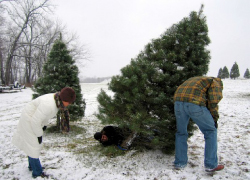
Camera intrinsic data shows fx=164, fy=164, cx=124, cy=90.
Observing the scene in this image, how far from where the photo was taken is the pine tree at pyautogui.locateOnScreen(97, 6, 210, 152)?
3.02 meters

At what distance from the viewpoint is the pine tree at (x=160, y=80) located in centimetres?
302

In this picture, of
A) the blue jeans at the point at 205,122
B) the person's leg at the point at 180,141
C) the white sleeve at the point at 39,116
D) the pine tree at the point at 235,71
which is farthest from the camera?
the pine tree at the point at 235,71

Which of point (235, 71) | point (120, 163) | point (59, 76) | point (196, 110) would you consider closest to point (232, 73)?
point (235, 71)

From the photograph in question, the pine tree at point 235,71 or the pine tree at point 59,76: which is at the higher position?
the pine tree at point 235,71

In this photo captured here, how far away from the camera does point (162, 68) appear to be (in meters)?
3.20

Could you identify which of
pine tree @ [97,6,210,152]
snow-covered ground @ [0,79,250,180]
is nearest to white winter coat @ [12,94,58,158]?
snow-covered ground @ [0,79,250,180]

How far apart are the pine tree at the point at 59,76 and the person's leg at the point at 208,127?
3.74 meters

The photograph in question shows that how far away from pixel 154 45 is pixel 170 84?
35.4 inches

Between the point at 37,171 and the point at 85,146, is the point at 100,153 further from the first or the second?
the point at 37,171

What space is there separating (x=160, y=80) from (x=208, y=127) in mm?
1108

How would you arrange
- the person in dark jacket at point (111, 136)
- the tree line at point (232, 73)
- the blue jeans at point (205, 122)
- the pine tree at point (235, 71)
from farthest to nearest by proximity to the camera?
the tree line at point (232, 73)
the pine tree at point (235, 71)
the person in dark jacket at point (111, 136)
the blue jeans at point (205, 122)

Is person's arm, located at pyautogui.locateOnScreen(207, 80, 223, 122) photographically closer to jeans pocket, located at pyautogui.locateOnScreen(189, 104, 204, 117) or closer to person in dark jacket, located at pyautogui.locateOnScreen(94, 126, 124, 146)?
jeans pocket, located at pyautogui.locateOnScreen(189, 104, 204, 117)

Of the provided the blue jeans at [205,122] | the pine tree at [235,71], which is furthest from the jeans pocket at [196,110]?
the pine tree at [235,71]

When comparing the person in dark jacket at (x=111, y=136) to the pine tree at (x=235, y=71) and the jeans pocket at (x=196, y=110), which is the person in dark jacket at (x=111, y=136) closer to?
the jeans pocket at (x=196, y=110)
